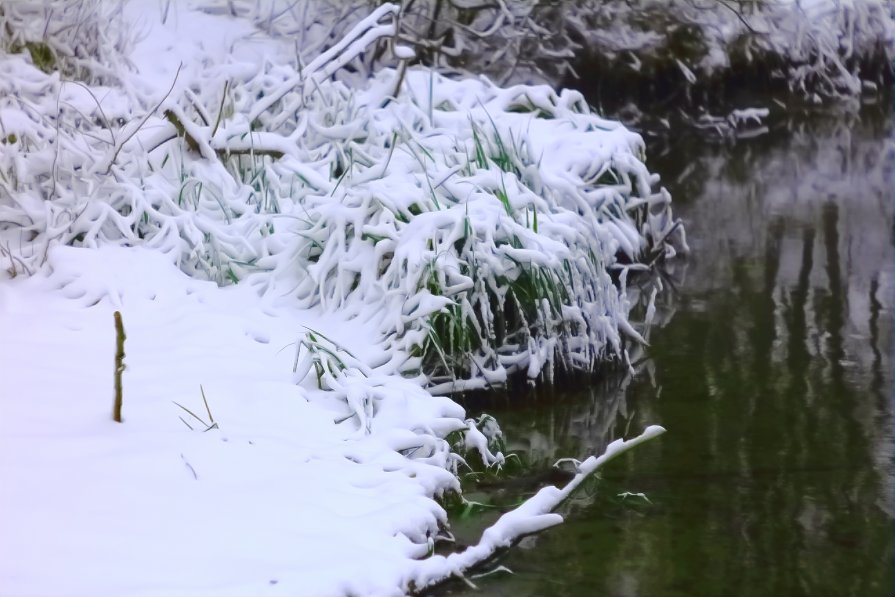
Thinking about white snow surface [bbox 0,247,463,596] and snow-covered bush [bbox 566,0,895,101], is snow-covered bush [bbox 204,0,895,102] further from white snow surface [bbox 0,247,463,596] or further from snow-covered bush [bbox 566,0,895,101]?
white snow surface [bbox 0,247,463,596]

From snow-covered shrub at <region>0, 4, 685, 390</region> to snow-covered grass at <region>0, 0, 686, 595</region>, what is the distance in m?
0.02

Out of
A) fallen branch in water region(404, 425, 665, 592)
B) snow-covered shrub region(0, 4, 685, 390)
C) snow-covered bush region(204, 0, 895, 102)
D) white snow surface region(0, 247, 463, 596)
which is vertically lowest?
fallen branch in water region(404, 425, 665, 592)

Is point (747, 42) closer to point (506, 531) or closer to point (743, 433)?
point (743, 433)

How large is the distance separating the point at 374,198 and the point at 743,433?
193 cm

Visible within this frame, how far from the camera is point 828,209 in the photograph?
855 cm

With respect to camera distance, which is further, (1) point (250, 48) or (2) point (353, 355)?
(1) point (250, 48)

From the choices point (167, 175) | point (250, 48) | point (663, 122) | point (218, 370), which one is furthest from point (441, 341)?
point (663, 122)

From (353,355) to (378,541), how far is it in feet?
4.48

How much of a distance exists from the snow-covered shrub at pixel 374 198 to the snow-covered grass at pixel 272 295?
0.05 feet

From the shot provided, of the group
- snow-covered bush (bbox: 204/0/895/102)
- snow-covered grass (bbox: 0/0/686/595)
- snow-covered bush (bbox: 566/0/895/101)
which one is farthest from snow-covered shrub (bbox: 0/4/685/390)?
snow-covered bush (bbox: 566/0/895/101)

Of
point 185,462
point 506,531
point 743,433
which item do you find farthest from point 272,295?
point 743,433

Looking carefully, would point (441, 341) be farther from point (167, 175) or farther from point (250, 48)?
point (250, 48)

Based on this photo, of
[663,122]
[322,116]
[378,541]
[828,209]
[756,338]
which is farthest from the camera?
[663,122]

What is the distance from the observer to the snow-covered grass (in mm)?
A: 3287
